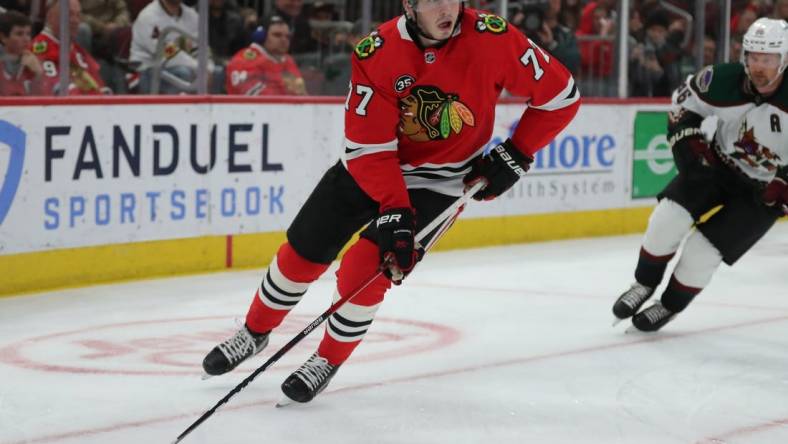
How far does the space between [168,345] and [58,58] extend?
185 centimetres

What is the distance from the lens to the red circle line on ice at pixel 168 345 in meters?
4.29

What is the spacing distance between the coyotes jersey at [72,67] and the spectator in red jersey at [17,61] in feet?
0.11

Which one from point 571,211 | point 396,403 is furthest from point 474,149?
point 571,211

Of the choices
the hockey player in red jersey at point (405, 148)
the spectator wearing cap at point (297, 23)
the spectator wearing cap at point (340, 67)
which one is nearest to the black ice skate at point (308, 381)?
the hockey player in red jersey at point (405, 148)

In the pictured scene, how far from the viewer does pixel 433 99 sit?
3.56m

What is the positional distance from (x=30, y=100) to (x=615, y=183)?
4130 millimetres

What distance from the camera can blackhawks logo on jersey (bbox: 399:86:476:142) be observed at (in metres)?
3.56

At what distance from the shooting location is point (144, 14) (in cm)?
630

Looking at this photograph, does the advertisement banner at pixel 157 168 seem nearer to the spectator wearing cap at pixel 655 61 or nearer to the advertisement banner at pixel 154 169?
the advertisement banner at pixel 154 169

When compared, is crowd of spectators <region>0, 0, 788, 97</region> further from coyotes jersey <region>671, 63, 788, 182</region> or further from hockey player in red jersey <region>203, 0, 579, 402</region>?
coyotes jersey <region>671, 63, 788, 182</region>

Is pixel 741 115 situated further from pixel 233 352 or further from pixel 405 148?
pixel 233 352

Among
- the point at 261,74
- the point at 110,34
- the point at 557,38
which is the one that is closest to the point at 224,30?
the point at 261,74

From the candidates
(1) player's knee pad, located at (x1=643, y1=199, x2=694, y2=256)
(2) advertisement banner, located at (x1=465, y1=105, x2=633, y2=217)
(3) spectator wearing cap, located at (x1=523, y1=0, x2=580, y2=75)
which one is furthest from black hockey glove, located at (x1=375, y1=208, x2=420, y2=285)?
(3) spectator wearing cap, located at (x1=523, y1=0, x2=580, y2=75)

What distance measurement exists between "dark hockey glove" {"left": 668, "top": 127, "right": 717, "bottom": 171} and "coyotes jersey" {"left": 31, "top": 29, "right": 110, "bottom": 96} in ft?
8.67
